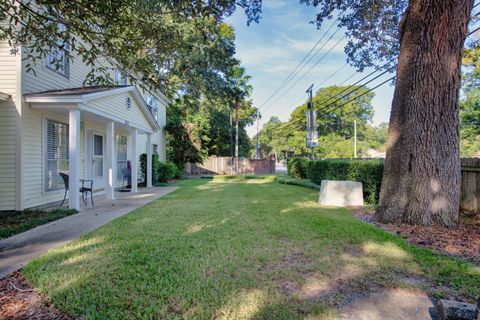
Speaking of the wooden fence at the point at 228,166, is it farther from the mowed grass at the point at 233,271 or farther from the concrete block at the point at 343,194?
the mowed grass at the point at 233,271

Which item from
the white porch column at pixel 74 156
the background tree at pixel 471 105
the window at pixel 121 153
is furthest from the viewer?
the background tree at pixel 471 105

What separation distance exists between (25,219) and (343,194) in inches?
295

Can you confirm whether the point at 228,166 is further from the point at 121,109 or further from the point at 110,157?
the point at 110,157

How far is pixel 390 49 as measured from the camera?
9.75 meters

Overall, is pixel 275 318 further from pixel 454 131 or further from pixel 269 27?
pixel 269 27

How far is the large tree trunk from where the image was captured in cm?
476

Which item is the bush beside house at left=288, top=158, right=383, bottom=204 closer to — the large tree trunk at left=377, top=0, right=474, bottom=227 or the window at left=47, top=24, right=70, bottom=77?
the large tree trunk at left=377, top=0, right=474, bottom=227

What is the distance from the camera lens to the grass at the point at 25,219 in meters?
4.77

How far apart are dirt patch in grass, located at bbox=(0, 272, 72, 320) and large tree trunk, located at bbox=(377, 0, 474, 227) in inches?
205

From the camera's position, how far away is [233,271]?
3.03 meters

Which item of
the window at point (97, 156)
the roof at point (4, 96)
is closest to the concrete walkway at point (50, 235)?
the roof at point (4, 96)

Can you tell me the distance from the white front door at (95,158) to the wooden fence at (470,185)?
1047 cm

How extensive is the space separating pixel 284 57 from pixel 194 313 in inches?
774

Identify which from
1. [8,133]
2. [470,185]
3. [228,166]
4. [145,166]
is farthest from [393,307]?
[228,166]
